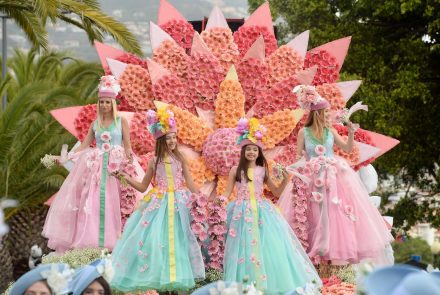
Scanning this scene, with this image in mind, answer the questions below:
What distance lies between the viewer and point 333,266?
10.4 meters

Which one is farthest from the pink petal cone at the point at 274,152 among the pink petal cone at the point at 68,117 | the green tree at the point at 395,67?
the green tree at the point at 395,67

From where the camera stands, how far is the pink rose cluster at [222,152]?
10.3m

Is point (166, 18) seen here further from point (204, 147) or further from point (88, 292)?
point (88, 292)

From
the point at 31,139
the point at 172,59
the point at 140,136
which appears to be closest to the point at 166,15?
the point at 172,59

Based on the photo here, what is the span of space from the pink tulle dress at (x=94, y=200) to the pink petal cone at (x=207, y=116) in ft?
3.55

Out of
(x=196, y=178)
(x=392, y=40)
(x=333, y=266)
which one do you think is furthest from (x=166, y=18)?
(x=392, y=40)

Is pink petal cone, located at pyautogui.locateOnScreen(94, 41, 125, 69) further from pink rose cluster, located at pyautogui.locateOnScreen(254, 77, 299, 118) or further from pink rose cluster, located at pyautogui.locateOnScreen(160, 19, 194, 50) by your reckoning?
pink rose cluster, located at pyautogui.locateOnScreen(254, 77, 299, 118)

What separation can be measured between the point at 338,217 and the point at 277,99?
72.4 inches

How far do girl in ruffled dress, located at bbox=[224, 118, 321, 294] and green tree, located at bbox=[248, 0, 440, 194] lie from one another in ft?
35.6

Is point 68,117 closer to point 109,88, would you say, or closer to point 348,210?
point 109,88

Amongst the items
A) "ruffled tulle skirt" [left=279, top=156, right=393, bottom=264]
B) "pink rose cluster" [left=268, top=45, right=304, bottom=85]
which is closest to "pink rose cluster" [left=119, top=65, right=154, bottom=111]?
"pink rose cluster" [left=268, top=45, right=304, bottom=85]

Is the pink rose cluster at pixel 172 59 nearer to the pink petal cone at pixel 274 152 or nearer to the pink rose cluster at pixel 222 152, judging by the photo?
the pink rose cluster at pixel 222 152

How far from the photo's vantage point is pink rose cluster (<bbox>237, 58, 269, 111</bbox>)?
11164 mm

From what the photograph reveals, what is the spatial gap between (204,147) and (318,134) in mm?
1361
